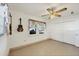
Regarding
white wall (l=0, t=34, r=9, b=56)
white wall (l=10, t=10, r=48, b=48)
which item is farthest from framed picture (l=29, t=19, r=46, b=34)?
white wall (l=0, t=34, r=9, b=56)

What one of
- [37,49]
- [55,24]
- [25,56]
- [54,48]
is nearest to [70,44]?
[54,48]

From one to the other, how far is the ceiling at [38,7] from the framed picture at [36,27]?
4.8 inches

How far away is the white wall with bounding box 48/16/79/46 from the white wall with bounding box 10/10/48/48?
0.48 feet

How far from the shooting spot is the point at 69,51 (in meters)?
2.05

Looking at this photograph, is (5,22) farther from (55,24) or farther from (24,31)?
(55,24)

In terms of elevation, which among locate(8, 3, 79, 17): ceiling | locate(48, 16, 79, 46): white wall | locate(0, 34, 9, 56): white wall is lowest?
locate(0, 34, 9, 56): white wall

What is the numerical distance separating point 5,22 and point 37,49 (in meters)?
0.62

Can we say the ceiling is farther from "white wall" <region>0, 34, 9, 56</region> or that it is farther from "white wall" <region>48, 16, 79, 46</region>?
"white wall" <region>0, 34, 9, 56</region>

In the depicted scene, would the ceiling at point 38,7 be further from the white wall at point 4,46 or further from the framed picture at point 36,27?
the white wall at point 4,46

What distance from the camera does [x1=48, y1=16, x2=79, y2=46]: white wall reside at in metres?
2.02

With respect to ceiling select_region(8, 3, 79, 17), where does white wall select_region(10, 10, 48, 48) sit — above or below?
below

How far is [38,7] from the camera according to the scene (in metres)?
2.04

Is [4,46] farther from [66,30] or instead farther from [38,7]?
[66,30]

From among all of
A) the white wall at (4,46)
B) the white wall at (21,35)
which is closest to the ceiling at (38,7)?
the white wall at (21,35)
